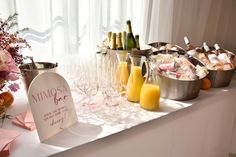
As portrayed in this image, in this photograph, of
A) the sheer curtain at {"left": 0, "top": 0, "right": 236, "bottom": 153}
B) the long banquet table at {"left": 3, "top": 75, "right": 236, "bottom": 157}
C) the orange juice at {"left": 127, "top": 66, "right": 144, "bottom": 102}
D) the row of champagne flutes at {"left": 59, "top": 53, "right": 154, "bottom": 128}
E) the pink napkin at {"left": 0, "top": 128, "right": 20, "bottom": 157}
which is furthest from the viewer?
the sheer curtain at {"left": 0, "top": 0, "right": 236, "bottom": 153}

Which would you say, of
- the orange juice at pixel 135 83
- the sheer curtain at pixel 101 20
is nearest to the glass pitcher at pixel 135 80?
the orange juice at pixel 135 83

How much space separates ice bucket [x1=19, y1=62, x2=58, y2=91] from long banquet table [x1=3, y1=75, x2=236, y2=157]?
0.11 metres

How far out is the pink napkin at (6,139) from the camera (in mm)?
794

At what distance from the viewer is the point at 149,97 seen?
1.15 metres

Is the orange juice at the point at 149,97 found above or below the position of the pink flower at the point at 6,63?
below

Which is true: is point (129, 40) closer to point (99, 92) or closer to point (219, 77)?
point (99, 92)

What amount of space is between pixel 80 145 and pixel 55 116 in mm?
138

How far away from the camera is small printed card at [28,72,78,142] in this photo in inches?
34.6

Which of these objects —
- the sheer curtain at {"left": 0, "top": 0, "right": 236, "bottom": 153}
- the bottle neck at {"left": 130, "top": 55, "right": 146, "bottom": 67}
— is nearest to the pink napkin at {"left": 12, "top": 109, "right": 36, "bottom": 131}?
the sheer curtain at {"left": 0, "top": 0, "right": 236, "bottom": 153}

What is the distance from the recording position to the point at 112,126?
1024mm

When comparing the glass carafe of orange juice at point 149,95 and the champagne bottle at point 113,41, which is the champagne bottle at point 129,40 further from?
the glass carafe of orange juice at point 149,95

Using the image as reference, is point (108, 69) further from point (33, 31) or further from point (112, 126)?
point (33, 31)

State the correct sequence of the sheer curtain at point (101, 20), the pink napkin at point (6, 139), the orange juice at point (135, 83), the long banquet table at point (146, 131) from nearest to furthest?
the pink napkin at point (6, 139)
the long banquet table at point (146, 131)
the orange juice at point (135, 83)
the sheer curtain at point (101, 20)

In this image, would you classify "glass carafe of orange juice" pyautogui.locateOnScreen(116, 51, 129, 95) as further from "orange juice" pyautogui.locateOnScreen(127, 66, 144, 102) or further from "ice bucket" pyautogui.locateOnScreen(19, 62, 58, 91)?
"ice bucket" pyautogui.locateOnScreen(19, 62, 58, 91)
